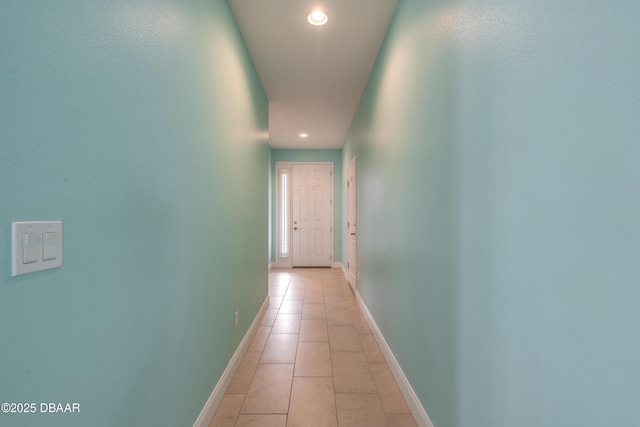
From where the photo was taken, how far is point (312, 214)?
20.7ft

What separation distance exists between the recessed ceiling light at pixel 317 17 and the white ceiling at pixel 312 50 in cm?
4

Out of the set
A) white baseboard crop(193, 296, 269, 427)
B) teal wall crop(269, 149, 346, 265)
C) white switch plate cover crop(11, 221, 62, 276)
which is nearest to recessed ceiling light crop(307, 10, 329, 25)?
white switch plate cover crop(11, 221, 62, 276)

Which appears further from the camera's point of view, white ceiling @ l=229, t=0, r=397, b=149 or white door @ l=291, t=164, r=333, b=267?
white door @ l=291, t=164, r=333, b=267

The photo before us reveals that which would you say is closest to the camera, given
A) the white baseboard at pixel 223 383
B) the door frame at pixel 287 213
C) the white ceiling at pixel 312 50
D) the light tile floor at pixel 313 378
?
the white baseboard at pixel 223 383

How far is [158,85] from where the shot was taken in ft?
3.67

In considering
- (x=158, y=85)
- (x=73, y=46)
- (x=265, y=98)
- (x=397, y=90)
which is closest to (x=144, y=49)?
(x=158, y=85)

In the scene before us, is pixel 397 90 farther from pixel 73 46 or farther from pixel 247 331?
pixel 247 331

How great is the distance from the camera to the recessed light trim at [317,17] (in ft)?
6.85

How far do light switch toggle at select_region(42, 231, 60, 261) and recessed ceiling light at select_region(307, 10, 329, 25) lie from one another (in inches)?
85.8

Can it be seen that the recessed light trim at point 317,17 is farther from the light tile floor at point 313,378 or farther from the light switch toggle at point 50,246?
the light tile floor at point 313,378

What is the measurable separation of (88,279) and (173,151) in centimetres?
66

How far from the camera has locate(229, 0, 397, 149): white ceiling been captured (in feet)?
6.77

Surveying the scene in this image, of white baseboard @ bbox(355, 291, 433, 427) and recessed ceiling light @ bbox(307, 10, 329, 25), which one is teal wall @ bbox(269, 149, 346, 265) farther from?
recessed ceiling light @ bbox(307, 10, 329, 25)

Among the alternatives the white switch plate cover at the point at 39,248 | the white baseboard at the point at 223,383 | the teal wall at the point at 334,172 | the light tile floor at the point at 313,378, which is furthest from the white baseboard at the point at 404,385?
the teal wall at the point at 334,172
